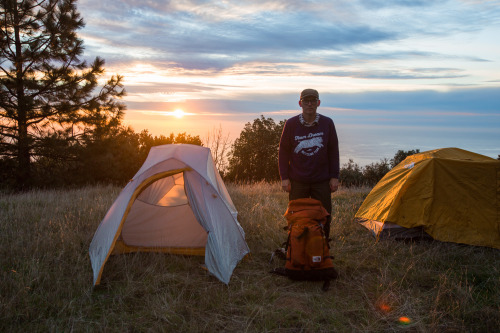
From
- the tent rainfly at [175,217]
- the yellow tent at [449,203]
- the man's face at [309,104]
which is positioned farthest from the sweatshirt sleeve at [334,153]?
the yellow tent at [449,203]

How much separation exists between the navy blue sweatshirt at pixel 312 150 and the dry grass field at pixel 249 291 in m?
1.35

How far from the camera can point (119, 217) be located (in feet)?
15.5

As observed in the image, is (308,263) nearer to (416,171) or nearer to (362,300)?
(362,300)

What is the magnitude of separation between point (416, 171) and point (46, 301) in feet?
17.7

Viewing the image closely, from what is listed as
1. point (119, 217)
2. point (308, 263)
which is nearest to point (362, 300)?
point (308, 263)

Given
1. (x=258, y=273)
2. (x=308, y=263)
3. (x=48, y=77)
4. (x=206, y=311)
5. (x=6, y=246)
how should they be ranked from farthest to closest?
(x=48, y=77) < (x=6, y=246) < (x=258, y=273) < (x=308, y=263) < (x=206, y=311)

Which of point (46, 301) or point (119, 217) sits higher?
point (119, 217)

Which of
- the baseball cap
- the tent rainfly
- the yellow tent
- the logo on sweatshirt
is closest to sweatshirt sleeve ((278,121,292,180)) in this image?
the logo on sweatshirt

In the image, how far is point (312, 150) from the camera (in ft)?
15.6

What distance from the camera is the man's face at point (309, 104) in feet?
15.3

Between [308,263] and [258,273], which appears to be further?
[258,273]

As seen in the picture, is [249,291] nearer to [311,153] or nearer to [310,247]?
[310,247]

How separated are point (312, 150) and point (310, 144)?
0.27 feet

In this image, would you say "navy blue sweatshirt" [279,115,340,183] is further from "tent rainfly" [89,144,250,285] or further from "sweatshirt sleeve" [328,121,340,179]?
"tent rainfly" [89,144,250,285]
